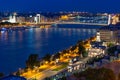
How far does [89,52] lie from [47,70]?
63.2 inches

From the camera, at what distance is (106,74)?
3.70 m

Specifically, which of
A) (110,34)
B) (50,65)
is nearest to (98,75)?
(50,65)

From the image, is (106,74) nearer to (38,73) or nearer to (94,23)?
(38,73)

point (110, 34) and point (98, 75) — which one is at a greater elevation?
point (98, 75)

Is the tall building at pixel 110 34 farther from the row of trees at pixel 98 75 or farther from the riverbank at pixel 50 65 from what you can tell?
the row of trees at pixel 98 75

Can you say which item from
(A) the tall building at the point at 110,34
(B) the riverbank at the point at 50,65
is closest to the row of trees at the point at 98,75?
(B) the riverbank at the point at 50,65

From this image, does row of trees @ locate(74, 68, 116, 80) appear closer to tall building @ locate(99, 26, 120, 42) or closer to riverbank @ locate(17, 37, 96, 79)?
riverbank @ locate(17, 37, 96, 79)

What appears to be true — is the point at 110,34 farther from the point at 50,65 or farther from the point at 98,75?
the point at 98,75

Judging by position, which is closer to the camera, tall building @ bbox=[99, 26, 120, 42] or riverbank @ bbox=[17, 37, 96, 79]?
riverbank @ bbox=[17, 37, 96, 79]

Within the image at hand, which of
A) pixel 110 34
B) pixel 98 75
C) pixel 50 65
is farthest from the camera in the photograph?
pixel 110 34

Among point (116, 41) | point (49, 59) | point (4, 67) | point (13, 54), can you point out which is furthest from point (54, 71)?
point (116, 41)

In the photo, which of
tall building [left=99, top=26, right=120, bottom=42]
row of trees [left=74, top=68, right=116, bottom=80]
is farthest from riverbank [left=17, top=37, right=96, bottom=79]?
tall building [left=99, top=26, right=120, bottom=42]

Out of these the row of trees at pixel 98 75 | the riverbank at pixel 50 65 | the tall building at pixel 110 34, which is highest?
the row of trees at pixel 98 75

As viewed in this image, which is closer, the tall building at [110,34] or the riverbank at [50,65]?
the riverbank at [50,65]
